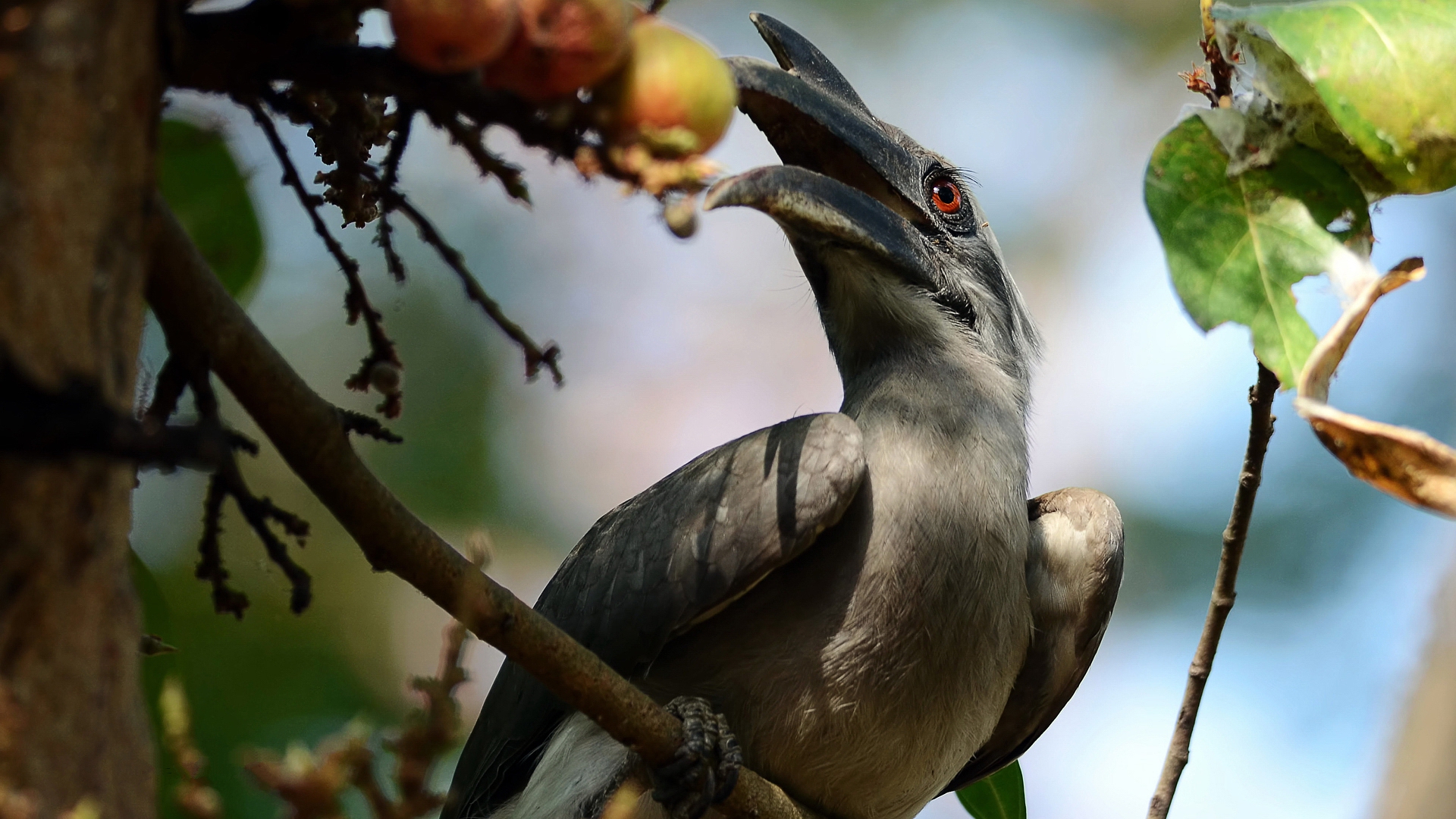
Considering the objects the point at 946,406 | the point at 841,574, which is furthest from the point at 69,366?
the point at 946,406

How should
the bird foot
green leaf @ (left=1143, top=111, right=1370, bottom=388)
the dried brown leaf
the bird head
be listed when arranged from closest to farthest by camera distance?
the dried brown leaf → green leaf @ (left=1143, top=111, right=1370, bottom=388) → the bird foot → the bird head

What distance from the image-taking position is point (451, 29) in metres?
1.69

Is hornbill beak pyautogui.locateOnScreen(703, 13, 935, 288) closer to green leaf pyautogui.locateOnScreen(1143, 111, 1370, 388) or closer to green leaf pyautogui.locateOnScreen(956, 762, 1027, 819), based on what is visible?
green leaf pyautogui.locateOnScreen(1143, 111, 1370, 388)

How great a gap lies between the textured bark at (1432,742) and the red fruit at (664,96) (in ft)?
28.4

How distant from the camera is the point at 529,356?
7.54ft

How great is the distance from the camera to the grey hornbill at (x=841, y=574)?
3758 millimetres

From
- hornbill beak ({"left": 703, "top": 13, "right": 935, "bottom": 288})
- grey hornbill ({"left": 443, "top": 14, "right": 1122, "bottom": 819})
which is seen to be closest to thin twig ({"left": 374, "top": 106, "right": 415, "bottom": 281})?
grey hornbill ({"left": 443, "top": 14, "right": 1122, "bottom": 819})

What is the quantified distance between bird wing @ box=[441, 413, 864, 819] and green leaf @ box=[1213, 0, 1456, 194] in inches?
65.5

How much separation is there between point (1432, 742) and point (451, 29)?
31.5 feet

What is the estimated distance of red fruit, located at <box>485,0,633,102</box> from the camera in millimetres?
1746

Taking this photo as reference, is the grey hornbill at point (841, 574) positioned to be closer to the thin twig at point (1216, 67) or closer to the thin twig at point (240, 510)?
the thin twig at point (1216, 67)

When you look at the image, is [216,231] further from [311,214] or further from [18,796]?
[18,796]

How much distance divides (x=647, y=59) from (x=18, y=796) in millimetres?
1180

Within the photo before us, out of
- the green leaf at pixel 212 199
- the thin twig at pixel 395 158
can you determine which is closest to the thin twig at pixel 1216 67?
the thin twig at pixel 395 158
